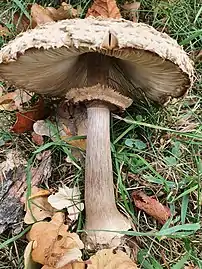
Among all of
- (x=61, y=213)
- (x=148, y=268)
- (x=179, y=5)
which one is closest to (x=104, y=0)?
(x=179, y=5)

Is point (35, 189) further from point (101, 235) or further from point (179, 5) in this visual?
point (179, 5)

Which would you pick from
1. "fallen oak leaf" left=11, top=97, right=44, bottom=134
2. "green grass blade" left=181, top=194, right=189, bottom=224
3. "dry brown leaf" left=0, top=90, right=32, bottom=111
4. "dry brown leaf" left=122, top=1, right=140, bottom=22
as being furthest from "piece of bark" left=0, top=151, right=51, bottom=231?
"dry brown leaf" left=122, top=1, right=140, bottom=22

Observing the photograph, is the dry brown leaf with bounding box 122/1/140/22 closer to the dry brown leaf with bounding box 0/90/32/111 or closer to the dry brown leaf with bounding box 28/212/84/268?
the dry brown leaf with bounding box 0/90/32/111

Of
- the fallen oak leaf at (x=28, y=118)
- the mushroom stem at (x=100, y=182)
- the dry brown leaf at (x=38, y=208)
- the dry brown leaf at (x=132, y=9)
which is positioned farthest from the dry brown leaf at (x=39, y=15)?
the dry brown leaf at (x=38, y=208)

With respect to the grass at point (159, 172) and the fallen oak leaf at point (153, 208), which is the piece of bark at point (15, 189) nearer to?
the grass at point (159, 172)

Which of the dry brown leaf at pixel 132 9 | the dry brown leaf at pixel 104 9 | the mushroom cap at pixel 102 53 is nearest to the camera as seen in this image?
the mushroom cap at pixel 102 53
